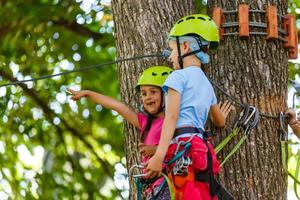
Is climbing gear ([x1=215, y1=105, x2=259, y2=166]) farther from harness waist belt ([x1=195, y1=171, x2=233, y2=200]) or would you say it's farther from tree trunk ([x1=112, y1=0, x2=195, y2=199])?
tree trunk ([x1=112, y1=0, x2=195, y2=199])

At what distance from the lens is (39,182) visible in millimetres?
10391

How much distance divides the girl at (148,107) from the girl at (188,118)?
0.22 metres

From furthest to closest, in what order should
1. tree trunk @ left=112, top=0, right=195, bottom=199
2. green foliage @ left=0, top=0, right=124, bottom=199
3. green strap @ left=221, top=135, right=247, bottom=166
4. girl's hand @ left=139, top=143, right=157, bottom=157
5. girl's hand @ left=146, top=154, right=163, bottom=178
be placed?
1. green foliage @ left=0, top=0, right=124, bottom=199
2. tree trunk @ left=112, top=0, right=195, bottom=199
3. green strap @ left=221, top=135, right=247, bottom=166
4. girl's hand @ left=139, top=143, right=157, bottom=157
5. girl's hand @ left=146, top=154, right=163, bottom=178

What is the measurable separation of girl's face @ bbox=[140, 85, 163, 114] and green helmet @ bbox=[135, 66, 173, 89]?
4 cm

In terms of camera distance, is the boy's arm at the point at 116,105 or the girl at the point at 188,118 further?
the boy's arm at the point at 116,105

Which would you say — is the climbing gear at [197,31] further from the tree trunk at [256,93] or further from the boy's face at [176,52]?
the tree trunk at [256,93]

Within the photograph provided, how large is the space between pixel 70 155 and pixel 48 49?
1.29m

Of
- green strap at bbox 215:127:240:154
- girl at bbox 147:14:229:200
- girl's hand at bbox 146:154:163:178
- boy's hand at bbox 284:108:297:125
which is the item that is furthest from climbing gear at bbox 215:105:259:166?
girl's hand at bbox 146:154:163:178

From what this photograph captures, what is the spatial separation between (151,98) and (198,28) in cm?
50

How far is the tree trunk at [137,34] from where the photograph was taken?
17.4 ft

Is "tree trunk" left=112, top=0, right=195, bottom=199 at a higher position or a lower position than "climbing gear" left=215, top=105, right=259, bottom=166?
higher

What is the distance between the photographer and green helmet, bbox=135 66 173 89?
199 inches

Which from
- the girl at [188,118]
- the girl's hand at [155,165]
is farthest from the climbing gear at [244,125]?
the girl's hand at [155,165]

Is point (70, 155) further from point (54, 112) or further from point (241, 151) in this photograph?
point (241, 151)
